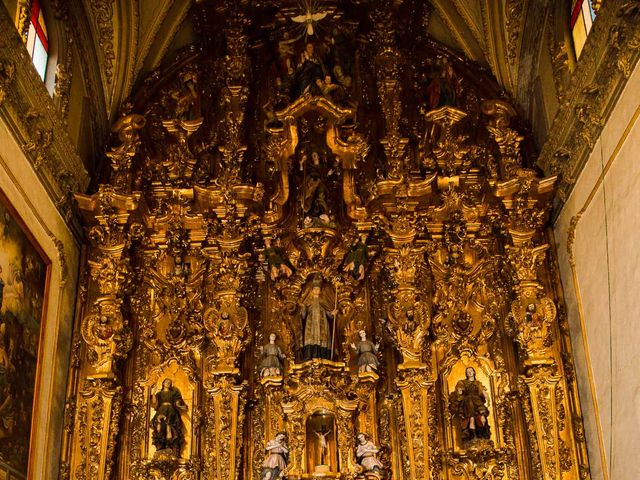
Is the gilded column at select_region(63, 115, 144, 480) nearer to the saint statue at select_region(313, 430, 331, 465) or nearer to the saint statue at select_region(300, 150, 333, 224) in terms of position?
the saint statue at select_region(300, 150, 333, 224)

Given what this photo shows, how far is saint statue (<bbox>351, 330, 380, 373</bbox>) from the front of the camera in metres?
12.3

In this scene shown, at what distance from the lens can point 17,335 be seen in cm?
1060

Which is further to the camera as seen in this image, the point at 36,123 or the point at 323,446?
the point at 323,446

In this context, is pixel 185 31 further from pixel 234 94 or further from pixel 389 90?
pixel 389 90

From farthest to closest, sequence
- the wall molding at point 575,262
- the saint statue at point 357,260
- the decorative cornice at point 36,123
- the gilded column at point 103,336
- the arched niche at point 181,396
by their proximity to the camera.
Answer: the saint statue at point 357,260 → the arched niche at point 181,396 → the gilded column at point 103,336 → the decorative cornice at point 36,123 → the wall molding at point 575,262

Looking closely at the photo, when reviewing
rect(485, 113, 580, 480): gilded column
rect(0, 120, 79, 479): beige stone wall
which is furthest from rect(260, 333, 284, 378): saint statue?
rect(485, 113, 580, 480): gilded column

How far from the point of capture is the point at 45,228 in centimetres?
1184

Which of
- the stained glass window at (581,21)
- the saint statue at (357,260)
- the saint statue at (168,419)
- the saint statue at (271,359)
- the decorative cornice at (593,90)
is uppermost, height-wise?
the stained glass window at (581,21)

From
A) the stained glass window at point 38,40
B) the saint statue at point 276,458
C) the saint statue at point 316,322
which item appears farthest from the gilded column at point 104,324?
the saint statue at point 316,322

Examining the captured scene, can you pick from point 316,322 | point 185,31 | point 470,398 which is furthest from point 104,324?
point 185,31

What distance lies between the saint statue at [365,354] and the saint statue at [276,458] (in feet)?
4.49

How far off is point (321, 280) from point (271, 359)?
1.40 meters

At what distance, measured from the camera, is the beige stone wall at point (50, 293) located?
1084 cm

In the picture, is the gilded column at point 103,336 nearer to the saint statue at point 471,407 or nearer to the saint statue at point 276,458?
the saint statue at point 276,458
